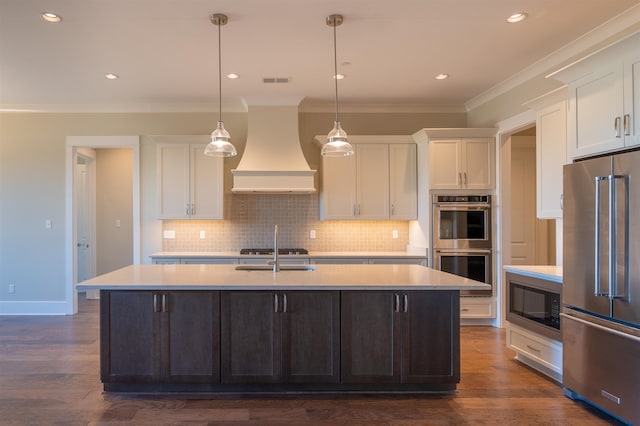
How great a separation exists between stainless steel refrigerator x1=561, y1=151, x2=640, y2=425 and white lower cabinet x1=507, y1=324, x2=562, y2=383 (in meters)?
0.25

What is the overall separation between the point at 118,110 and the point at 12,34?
6.83 feet

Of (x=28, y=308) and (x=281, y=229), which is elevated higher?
(x=281, y=229)

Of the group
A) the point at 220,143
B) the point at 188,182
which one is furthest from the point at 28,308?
the point at 220,143

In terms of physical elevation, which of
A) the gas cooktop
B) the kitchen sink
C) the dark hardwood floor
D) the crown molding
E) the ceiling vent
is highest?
the ceiling vent

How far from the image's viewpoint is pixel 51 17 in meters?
3.01

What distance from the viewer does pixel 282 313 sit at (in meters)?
2.88

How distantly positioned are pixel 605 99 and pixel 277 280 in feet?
8.12

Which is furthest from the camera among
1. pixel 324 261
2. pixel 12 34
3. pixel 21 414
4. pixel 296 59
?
pixel 324 261

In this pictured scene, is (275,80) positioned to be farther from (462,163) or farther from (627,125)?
(627,125)

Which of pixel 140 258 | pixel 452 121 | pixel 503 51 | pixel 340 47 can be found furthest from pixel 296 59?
pixel 140 258

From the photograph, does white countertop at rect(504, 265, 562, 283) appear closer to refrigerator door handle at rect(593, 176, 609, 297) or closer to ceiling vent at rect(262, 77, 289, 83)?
refrigerator door handle at rect(593, 176, 609, 297)

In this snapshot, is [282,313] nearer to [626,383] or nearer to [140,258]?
[626,383]

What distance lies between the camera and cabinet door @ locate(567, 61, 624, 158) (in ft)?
8.36

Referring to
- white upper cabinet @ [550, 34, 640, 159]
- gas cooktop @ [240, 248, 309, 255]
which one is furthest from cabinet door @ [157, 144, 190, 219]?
white upper cabinet @ [550, 34, 640, 159]
